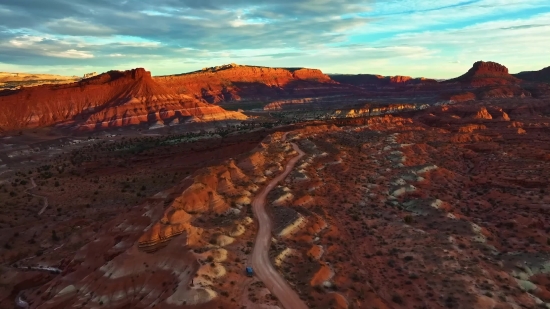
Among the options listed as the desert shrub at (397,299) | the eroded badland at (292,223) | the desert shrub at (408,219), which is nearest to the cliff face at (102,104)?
the eroded badland at (292,223)

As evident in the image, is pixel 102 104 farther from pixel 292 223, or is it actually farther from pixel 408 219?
pixel 408 219

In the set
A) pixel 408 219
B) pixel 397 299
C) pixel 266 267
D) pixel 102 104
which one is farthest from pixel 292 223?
pixel 102 104

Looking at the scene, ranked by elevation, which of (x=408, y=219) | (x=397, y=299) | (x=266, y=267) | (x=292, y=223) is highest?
(x=292, y=223)

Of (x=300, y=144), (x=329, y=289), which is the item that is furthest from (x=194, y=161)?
(x=329, y=289)

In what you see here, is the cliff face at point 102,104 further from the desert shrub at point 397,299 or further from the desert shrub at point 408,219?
the desert shrub at point 397,299

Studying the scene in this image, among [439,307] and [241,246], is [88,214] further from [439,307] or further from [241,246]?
[439,307]
